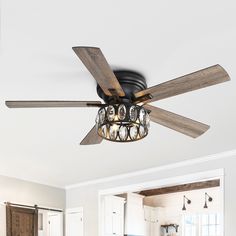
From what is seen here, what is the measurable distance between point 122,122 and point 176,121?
0.50 metres

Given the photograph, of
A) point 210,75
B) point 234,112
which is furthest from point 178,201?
point 210,75

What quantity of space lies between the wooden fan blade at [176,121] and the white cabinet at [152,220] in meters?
6.17

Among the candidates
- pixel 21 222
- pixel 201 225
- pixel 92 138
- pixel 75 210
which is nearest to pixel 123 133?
pixel 92 138

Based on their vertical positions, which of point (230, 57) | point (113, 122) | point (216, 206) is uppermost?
point (230, 57)

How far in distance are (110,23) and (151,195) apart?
23.1 feet

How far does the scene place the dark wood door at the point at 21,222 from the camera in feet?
19.8

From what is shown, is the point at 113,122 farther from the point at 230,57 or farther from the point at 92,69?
the point at 230,57

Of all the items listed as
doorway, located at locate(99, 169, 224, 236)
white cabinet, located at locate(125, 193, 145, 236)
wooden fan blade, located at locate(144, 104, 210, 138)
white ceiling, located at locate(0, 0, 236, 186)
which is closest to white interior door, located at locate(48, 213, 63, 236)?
doorway, located at locate(99, 169, 224, 236)

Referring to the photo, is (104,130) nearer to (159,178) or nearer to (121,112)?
(121,112)

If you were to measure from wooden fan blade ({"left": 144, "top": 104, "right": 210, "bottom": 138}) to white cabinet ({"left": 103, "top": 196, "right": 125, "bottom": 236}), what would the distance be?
3.87 meters

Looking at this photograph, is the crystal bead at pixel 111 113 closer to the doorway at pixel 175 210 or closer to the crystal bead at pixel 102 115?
the crystal bead at pixel 102 115

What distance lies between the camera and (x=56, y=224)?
6871 millimetres

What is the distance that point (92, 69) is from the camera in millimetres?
2266

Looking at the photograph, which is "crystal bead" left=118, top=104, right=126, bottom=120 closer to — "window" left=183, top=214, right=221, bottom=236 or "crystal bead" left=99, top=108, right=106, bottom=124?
"crystal bead" left=99, top=108, right=106, bottom=124
